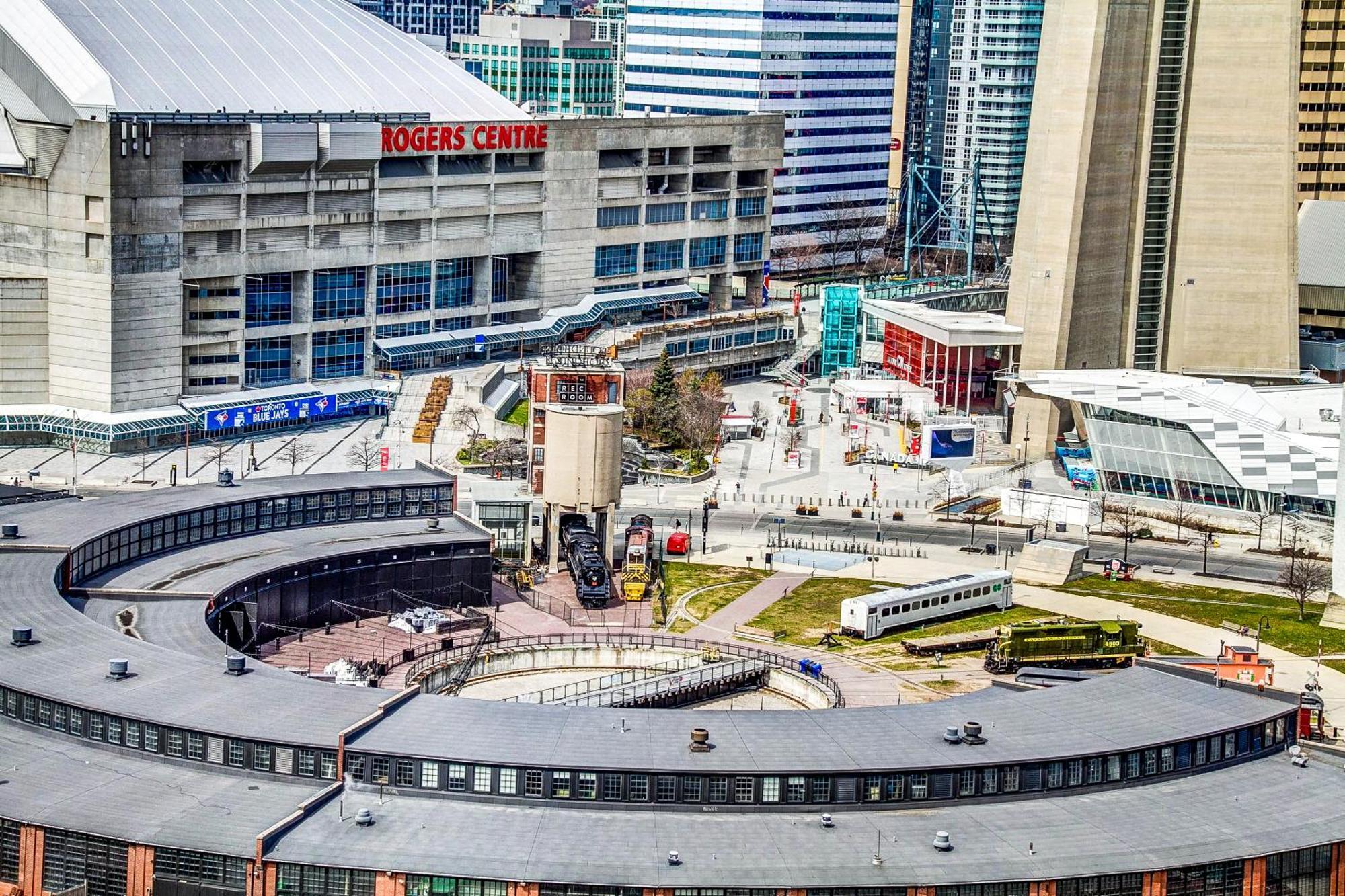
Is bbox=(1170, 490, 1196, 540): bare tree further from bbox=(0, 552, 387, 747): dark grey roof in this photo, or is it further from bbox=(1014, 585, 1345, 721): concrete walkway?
bbox=(0, 552, 387, 747): dark grey roof

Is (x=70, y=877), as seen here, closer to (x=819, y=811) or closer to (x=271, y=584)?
(x=819, y=811)

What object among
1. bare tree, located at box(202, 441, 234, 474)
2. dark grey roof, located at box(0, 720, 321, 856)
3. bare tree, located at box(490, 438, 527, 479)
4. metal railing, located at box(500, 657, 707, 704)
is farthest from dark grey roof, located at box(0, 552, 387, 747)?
bare tree, located at box(490, 438, 527, 479)

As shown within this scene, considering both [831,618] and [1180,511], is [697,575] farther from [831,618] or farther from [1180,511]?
[1180,511]

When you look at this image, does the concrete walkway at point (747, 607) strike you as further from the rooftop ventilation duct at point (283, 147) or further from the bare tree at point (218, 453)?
the rooftop ventilation duct at point (283, 147)

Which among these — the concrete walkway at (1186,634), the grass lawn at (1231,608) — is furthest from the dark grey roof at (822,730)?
the grass lawn at (1231,608)

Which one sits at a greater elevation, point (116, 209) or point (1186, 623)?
point (116, 209)

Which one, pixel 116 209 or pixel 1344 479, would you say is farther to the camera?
pixel 116 209

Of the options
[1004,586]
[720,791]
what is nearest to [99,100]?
[1004,586]
